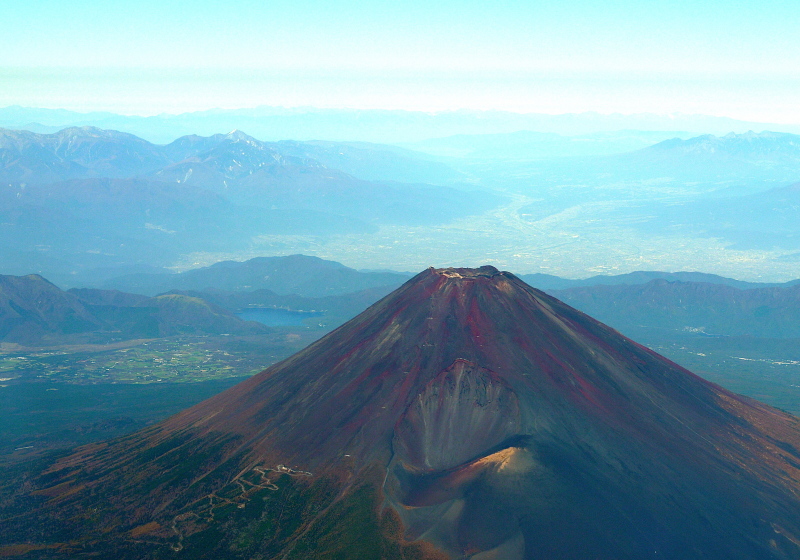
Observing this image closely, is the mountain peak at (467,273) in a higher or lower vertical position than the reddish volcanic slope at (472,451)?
higher

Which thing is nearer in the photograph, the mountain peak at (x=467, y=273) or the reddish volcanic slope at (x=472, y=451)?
the reddish volcanic slope at (x=472, y=451)

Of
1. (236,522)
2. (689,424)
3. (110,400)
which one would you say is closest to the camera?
(236,522)

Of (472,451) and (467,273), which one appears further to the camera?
(467,273)

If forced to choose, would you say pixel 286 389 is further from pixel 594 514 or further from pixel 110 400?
pixel 110 400

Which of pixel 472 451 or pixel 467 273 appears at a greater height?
pixel 467 273

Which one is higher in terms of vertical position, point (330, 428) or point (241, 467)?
point (330, 428)

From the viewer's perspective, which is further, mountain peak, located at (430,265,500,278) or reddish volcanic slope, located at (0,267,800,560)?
mountain peak, located at (430,265,500,278)

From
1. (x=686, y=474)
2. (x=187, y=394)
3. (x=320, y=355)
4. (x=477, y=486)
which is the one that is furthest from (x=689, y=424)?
(x=187, y=394)

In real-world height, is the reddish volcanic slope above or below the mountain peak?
below
